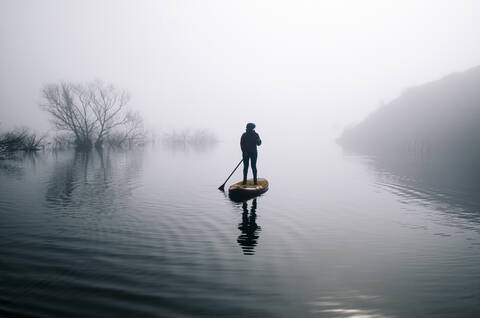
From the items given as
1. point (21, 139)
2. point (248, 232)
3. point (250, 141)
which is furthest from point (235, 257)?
point (21, 139)

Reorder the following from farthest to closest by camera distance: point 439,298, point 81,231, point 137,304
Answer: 1. point 81,231
2. point 439,298
3. point 137,304

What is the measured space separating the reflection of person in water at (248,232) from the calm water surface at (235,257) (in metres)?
0.05

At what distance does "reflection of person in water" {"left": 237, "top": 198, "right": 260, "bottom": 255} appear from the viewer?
22.5ft

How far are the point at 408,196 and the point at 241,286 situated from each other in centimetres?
1234

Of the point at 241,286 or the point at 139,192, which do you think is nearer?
the point at 241,286

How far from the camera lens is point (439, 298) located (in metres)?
4.61

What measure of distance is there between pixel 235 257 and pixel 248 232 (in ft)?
6.33

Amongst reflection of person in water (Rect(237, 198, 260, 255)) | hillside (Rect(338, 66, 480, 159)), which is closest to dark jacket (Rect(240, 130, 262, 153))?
reflection of person in water (Rect(237, 198, 260, 255))

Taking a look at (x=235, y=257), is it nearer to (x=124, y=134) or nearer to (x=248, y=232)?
(x=248, y=232)

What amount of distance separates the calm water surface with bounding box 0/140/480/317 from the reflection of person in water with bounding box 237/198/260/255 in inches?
2.0

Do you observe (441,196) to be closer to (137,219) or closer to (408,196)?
(408,196)

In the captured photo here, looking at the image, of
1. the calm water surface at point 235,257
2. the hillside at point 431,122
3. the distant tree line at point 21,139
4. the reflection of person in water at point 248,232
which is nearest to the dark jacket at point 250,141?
the calm water surface at point 235,257

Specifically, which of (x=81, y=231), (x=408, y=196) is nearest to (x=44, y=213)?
(x=81, y=231)

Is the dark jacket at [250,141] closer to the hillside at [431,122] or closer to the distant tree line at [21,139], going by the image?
the distant tree line at [21,139]
